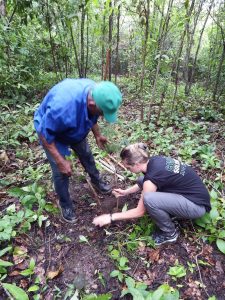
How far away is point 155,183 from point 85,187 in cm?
121

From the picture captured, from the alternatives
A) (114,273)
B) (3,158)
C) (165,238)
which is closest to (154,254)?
(165,238)

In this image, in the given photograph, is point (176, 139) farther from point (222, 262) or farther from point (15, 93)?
point (15, 93)

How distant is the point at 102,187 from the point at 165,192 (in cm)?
98

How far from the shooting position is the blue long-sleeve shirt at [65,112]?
2.09 metres

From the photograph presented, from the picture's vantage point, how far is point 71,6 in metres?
4.87

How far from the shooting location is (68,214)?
2842mm

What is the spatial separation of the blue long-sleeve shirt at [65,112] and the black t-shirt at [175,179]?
0.74m

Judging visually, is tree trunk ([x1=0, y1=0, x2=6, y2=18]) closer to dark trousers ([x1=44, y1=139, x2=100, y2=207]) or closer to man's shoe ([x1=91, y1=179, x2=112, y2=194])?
dark trousers ([x1=44, y1=139, x2=100, y2=207])

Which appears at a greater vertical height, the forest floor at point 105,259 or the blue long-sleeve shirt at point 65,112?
the blue long-sleeve shirt at point 65,112

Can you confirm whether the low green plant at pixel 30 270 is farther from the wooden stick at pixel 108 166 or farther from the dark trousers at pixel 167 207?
the wooden stick at pixel 108 166

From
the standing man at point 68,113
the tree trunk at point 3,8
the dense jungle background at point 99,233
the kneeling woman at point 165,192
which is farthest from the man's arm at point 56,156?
the tree trunk at point 3,8

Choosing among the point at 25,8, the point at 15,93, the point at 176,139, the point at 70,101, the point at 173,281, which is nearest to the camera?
the point at 70,101

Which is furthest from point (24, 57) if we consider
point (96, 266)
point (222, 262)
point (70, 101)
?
point (222, 262)

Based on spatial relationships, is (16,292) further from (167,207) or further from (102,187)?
(102,187)
